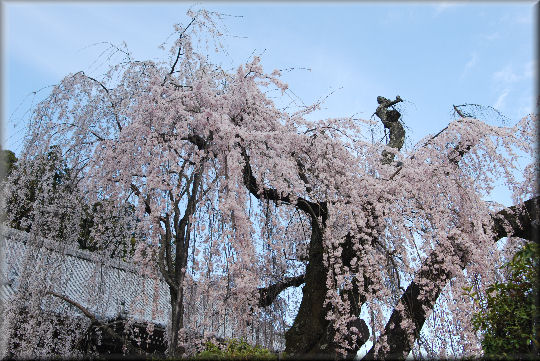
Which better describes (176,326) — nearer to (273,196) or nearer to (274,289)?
(273,196)

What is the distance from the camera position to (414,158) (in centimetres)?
627

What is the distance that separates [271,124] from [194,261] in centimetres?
207

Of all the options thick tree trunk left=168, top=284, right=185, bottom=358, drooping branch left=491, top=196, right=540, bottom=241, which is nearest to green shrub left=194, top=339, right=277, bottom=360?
thick tree trunk left=168, top=284, right=185, bottom=358

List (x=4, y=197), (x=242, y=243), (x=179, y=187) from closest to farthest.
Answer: (x=242, y=243), (x=179, y=187), (x=4, y=197)

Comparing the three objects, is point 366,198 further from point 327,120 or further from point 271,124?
point 271,124

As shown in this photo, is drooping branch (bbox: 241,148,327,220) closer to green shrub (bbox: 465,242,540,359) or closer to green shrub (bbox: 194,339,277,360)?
green shrub (bbox: 194,339,277,360)

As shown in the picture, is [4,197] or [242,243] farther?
[4,197]

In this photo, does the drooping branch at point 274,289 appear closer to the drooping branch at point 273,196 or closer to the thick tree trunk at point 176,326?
the drooping branch at point 273,196

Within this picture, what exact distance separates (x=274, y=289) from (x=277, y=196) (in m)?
1.64

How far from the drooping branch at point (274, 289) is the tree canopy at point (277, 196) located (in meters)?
0.05

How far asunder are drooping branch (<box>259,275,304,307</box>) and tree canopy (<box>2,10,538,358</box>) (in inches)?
2.0

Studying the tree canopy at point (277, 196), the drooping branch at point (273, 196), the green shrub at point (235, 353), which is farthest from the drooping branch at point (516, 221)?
the green shrub at point (235, 353)

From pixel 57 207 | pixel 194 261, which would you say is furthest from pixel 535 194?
pixel 57 207

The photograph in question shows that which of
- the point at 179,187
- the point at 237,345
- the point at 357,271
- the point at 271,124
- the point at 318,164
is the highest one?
the point at 271,124
